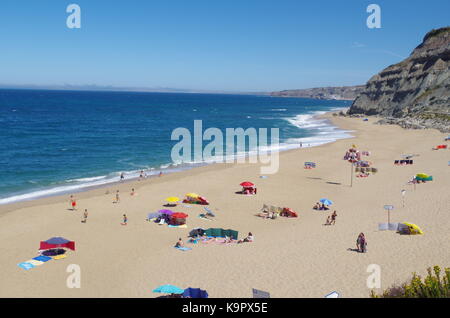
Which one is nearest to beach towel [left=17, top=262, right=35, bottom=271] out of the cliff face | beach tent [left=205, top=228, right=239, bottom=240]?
beach tent [left=205, top=228, right=239, bottom=240]

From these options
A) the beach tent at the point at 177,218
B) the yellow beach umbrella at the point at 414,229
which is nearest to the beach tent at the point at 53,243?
the beach tent at the point at 177,218

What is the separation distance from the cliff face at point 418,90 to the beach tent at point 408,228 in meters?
46.6

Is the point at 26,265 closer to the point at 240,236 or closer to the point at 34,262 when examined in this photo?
the point at 34,262

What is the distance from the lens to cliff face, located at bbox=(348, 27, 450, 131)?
7126 cm

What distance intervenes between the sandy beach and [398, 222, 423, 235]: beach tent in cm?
48

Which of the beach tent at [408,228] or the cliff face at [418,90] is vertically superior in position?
the cliff face at [418,90]

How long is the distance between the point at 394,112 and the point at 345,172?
6155 centimetres

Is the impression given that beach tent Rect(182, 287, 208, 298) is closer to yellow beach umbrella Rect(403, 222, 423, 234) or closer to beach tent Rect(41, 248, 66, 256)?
beach tent Rect(41, 248, 66, 256)

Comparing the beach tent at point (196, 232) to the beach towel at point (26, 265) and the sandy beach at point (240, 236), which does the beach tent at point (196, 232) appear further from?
the beach towel at point (26, 265)

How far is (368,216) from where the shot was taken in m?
21.8

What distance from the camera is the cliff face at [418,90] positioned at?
7126 centimetres

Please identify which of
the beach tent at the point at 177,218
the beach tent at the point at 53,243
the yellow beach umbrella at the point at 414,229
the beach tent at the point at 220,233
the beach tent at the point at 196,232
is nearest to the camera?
the beach tent at the point at 53,243
